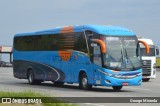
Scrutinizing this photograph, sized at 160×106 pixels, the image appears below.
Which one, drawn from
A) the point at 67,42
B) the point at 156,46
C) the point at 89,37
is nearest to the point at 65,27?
the point at 67,42

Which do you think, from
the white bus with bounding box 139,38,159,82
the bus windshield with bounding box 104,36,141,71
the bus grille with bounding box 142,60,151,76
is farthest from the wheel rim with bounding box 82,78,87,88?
the bus grille with bounding box 142,60,151,76

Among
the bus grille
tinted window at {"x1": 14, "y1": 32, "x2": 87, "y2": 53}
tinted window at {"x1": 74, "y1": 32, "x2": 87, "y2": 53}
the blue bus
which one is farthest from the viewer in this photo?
the bus grille

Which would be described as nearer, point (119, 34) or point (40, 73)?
point (119, 34)

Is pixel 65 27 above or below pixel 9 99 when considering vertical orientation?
above

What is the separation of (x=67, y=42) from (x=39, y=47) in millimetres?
3899

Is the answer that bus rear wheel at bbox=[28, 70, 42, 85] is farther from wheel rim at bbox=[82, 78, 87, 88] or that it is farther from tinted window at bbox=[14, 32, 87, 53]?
wheel rim at bbox=[82, 78, 87, 88]

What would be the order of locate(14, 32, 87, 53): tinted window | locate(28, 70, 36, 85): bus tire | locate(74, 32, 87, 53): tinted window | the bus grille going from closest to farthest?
locate(74, 32, 87, 53): tinted window < locate(14, 32, 87, 53): tinted window < locate(28, 70, 36, 85): bus tire < the bus grille

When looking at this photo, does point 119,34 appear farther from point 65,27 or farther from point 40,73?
point 40,73

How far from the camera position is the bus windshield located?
25.2 metres

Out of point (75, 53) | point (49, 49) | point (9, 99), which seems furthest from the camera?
point (49, 49)

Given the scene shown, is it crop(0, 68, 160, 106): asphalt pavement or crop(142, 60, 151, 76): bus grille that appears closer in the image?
crop(0, 68, 160, 106): asphalt pavement

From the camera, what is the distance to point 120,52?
25.4 metres

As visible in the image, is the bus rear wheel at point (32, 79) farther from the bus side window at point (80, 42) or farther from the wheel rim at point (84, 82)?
the wheel rim at point (84, 82)

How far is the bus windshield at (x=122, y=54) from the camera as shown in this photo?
25.2m
